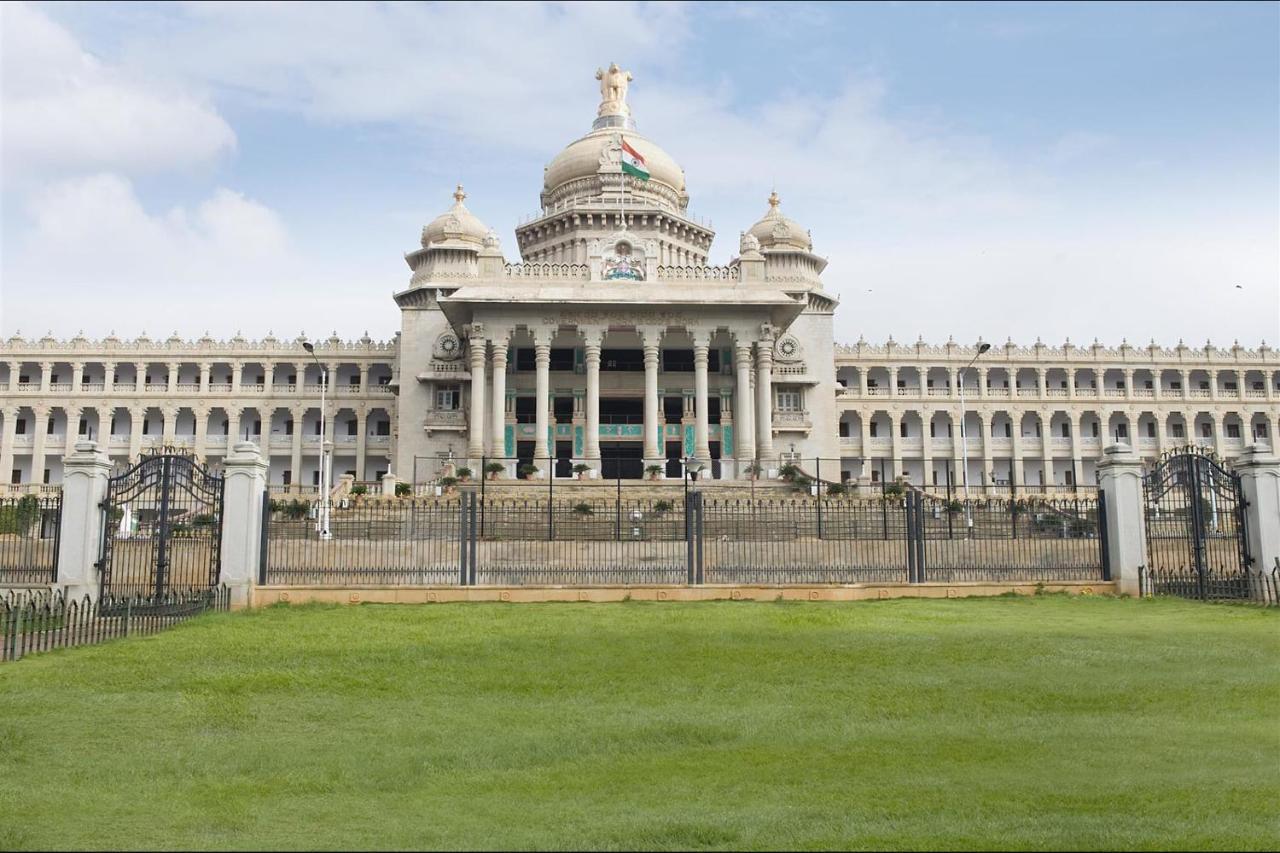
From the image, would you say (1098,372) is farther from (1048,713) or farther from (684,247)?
(1048,713)

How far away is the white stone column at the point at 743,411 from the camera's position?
42906mm

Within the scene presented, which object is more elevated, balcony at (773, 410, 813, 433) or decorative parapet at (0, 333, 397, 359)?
decorative parapet at (0, 333, 397, 359)

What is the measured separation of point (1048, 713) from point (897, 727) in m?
1.56

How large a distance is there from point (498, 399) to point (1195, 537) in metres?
29.0

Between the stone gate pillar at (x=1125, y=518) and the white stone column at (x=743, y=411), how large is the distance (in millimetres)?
22237

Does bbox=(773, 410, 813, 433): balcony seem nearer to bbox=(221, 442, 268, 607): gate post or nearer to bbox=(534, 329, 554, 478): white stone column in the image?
bbox=(534, 329, 554, 478): white stone column

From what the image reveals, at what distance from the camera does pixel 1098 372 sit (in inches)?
2591

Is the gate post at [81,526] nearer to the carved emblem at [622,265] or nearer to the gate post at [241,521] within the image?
the gate post at [241,521]

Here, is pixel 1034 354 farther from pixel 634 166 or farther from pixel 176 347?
pixel 176 347

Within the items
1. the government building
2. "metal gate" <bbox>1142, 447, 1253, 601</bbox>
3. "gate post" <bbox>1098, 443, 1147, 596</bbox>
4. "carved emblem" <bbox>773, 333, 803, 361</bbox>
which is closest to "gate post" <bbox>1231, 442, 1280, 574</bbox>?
"metal gate" <bbox>1142, 447, 1253, 601</bbox>

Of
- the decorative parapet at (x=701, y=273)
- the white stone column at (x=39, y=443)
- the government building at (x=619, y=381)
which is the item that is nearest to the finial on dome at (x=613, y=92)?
the government building at (x=619, y=381)

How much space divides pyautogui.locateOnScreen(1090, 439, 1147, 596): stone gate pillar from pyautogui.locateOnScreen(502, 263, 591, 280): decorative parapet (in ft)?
94.7

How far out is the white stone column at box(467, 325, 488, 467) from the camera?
42.9 meters

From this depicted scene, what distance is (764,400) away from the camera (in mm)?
43969
